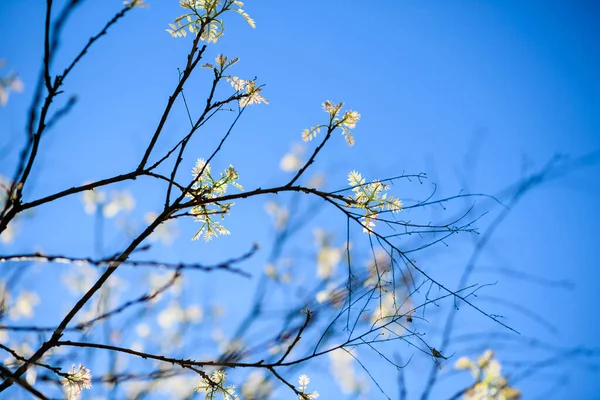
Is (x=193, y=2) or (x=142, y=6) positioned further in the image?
(x=193, y=2)

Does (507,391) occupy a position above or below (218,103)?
→ below

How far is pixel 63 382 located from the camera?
4.97ft

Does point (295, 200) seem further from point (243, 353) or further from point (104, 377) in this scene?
point (104, 377)

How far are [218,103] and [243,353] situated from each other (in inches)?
48.4

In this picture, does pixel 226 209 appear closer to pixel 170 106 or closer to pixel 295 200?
pixel 170 106

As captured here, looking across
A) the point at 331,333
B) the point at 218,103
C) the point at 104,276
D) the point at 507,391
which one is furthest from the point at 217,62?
the point at 507,391

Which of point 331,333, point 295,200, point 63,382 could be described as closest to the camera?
point 63,382

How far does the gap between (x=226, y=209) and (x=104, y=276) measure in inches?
19.2

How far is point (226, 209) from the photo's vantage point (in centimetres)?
153

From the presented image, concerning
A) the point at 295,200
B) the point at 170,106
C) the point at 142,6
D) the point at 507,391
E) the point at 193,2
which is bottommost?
the point at 507,391

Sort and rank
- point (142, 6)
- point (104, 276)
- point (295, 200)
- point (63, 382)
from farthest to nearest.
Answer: point (295, 200), point (63, 382), point (104, 276), point (142, 6)

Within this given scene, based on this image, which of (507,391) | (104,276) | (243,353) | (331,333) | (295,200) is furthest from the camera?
(295,200)

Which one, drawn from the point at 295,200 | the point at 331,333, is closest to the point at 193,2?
the point at 331,333

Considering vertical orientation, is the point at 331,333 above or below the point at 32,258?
below
